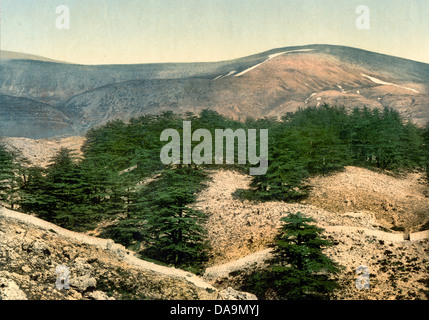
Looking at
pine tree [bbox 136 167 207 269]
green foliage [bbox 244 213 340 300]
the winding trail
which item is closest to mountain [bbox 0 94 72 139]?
pine tree [bbox 136 167 207 269]

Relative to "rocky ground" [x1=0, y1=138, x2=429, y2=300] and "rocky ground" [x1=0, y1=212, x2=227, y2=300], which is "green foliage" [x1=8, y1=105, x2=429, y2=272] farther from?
"rocky ground" [x1=0, y1=212, x2=227, y2=300]

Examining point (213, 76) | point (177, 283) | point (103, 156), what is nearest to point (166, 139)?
point (103, 156)

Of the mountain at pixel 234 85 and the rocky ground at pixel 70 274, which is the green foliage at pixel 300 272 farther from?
the mountain at pixel 234 85

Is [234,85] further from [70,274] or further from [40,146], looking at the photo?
[70,274]

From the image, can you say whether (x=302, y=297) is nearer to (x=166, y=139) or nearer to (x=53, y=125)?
(x=166, y=139)

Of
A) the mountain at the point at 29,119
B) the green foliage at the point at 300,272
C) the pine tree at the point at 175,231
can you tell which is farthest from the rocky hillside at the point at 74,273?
the mountain at the point at 29,119

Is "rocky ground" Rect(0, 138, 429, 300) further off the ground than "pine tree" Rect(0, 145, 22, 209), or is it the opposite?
"pine tree" Rect(0, 145, 22, 209)

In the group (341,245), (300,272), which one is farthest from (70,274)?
(341,245)
